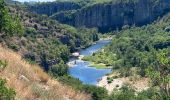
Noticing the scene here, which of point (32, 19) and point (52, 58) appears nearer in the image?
point (52, 58)

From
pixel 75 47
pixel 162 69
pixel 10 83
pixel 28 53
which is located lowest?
pixel 75 47

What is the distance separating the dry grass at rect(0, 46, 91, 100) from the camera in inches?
624

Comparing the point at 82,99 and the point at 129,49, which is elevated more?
the point at 82,99

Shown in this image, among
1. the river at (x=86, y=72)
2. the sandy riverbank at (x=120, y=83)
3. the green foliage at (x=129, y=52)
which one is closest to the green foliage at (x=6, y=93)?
the sandy riverbank at (x=120, y=83)

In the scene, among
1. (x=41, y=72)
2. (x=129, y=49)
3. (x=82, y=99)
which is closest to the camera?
(x=82, y=99)

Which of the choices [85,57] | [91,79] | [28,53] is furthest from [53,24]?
[91,79]

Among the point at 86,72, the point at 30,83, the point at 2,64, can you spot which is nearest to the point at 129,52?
the point at 86,72

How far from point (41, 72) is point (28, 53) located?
11125 cm

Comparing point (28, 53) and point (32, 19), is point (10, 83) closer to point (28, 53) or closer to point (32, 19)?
point (28, 53)

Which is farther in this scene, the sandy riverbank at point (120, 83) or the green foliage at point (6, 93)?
the sandy riverbank at point (120, 83)

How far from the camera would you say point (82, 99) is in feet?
57.9

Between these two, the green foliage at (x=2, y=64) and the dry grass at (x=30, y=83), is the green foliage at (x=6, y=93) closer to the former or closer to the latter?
the dry grass at (x=30, y=83)

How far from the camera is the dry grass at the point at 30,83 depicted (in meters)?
15.9

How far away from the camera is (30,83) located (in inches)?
678
